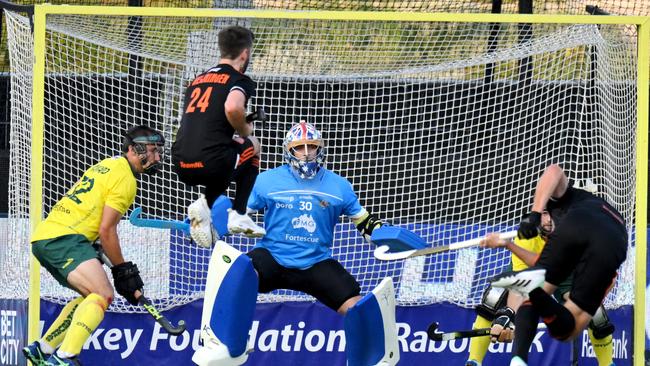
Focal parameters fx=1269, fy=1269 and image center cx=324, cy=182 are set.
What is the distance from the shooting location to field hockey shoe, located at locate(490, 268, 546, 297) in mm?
6586

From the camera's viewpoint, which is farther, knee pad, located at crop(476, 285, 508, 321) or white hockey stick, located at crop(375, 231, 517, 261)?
knee pad, located at crop(476, 285, 508, 321)

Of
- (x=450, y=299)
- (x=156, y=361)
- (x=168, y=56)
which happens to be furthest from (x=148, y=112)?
(x=450, y=299)

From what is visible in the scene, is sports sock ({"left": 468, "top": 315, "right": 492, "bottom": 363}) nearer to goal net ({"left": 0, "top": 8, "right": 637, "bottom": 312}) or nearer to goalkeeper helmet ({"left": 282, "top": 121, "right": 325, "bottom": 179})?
goal net ({"left": 0, "top": 8, "right": 637, "bottom": 312})

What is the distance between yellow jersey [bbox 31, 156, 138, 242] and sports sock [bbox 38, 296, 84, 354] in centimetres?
48

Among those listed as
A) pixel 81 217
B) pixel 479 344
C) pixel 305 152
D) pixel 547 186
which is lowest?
pixel 479 344

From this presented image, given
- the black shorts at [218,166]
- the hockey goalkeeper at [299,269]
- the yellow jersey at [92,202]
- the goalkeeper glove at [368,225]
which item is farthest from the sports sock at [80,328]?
the goalkeeper glove at [368,225]

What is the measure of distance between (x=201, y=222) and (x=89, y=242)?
899 mm

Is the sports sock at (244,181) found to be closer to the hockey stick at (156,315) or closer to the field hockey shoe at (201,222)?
the field hockey shoe at (201,222)

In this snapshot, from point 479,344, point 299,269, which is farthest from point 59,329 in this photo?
point 479,344

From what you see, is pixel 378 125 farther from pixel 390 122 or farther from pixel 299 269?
pixel 299 269

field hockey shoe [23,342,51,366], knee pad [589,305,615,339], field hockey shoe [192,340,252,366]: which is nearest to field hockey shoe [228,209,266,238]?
field hockey shoe [192,340,252,366]

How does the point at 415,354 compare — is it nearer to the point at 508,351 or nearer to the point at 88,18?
the point at 508,351

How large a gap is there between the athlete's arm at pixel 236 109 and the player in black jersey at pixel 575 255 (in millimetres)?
1593

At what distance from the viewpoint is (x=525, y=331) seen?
23.1 feet
